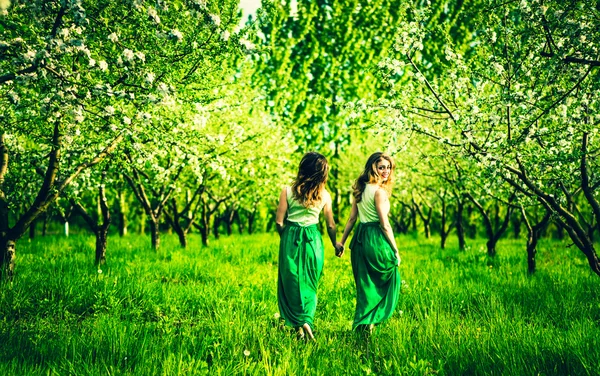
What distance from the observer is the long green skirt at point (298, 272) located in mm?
5004

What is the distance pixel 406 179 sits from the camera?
599 inches

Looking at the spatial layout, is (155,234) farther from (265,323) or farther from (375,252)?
(375,252)

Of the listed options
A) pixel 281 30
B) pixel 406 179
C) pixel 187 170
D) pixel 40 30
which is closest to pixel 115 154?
pixel 40 30

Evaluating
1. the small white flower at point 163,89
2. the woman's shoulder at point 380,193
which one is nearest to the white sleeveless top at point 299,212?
the woman's shoulder at point 380,193

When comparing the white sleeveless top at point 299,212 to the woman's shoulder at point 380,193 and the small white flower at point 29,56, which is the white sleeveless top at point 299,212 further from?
the small white flower at point 29,56

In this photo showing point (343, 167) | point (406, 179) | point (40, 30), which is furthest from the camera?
point (343, 167)

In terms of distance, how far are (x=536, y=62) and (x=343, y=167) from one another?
16.1 meters

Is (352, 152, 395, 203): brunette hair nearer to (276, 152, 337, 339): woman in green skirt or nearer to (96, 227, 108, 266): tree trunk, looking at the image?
(276, 152, 337, 339): woman in green skirt

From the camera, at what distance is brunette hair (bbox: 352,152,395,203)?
206 inches

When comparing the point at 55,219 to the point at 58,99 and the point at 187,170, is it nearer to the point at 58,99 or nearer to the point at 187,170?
the point at 187,170

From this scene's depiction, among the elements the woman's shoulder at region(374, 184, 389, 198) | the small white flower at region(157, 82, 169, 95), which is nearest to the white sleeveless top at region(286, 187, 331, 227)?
the woman's shoulder at region(374, 184, 389, 198)

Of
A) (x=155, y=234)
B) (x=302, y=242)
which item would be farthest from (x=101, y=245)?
(x=302, y=242)

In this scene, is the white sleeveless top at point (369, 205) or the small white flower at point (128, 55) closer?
the small white flower at point (128, 55)

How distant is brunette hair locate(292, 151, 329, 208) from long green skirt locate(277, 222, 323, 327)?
31cm
